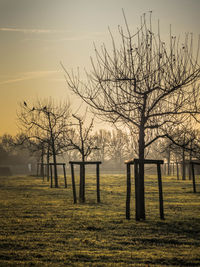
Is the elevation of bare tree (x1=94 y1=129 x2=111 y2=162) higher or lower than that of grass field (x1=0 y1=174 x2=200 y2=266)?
higher

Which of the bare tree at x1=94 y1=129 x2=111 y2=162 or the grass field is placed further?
the bare tree at x1=94 y1=129 x2=111 y2=162

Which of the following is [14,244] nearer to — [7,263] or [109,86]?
[7,263]

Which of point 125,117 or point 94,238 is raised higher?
point 125,117

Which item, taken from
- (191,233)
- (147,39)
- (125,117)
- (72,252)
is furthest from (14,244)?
(147,39)

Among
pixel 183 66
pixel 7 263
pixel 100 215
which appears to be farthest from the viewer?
pixel 100 215

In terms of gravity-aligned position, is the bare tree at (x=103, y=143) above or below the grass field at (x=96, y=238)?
above

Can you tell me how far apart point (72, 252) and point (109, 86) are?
6.49 meters

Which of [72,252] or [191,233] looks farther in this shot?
[191,233]

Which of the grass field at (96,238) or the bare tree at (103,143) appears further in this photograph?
the bare tree at (103,143)

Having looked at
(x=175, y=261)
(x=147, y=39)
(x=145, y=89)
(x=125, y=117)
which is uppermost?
(x=147, y=39)

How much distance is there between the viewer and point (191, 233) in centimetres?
1007

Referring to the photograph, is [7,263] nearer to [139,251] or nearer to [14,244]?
[14,244]

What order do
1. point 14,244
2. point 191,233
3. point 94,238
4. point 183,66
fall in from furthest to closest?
point 183,66 < point 191,233 < point 94,238 < point 14,244

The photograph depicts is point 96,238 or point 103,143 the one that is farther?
point 103,143
